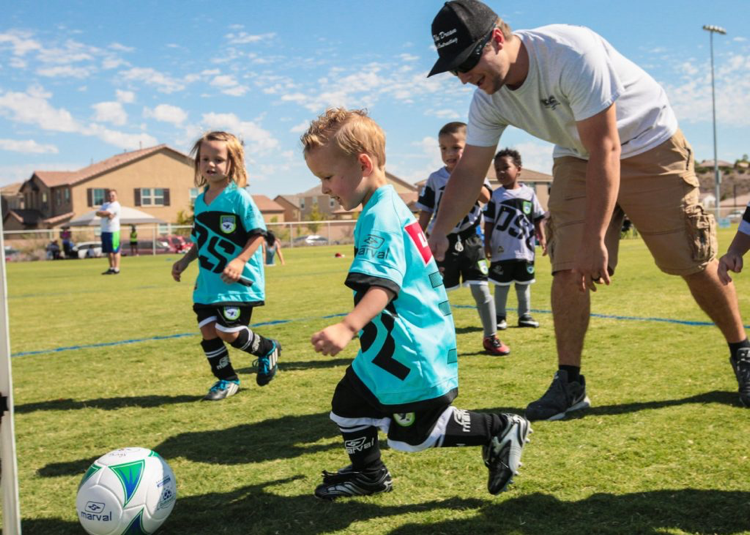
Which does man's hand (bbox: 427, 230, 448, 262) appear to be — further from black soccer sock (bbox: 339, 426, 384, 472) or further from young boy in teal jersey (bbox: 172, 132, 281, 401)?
young boy in teal jersey (bbox: 172, 132, 281, 401)

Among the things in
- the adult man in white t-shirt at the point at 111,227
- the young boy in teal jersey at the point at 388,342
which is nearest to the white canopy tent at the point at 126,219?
the adult man in white t-shirt at the point at 111,227

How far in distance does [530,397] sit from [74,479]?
2.41 metres

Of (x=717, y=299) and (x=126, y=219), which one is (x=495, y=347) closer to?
(x=717, y=299)

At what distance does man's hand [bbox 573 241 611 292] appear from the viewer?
2.99 m

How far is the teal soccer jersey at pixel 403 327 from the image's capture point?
2.40 meters

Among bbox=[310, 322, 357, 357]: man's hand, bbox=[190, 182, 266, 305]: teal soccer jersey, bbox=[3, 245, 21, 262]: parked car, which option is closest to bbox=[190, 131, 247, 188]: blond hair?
bbox=[190, 182, 266, 305]: teal soccer jersey

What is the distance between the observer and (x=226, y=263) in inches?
185

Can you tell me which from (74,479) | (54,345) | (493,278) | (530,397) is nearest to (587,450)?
(530,397)

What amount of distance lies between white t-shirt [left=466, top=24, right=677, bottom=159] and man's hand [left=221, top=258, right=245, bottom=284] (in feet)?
5.71

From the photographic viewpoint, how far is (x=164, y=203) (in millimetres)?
63719

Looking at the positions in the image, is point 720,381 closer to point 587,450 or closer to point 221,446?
point 587,450

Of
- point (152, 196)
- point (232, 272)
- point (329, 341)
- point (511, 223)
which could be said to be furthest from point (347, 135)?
point (152, 196)

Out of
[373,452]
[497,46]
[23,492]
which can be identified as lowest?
[23,492]

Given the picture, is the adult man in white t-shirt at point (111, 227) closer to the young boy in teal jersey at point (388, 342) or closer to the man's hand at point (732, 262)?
the young boy in teal jersey at point (388, 342)
